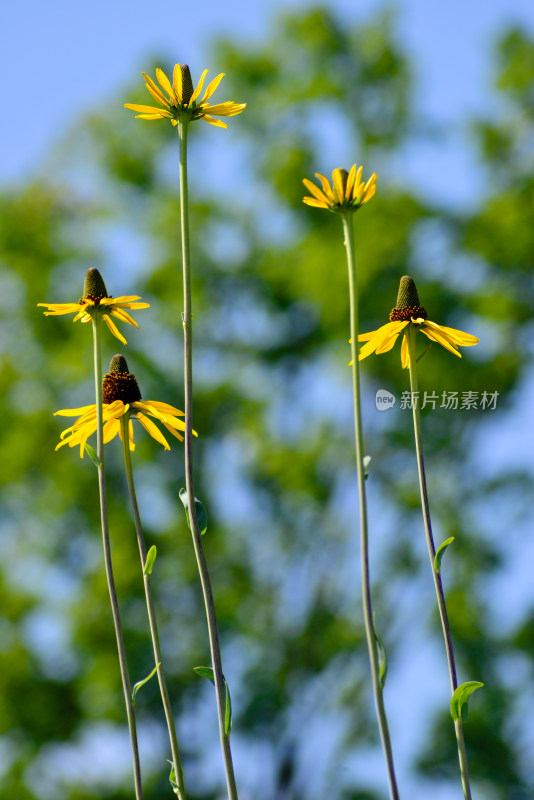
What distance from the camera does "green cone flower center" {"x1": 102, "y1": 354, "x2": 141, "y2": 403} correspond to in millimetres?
1313

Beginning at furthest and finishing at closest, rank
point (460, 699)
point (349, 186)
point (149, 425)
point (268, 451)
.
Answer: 1. point (268, 451)
2. point (149, 425)
3. point (349, 186)
4. point (460, 699)

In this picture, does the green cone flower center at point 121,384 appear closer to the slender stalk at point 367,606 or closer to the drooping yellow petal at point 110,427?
the drooping yellow petal at point 110,427

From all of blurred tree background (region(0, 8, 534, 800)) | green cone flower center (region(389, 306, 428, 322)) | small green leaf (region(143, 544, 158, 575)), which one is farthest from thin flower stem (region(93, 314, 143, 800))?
blurred tree background (region(0, 8, 534, 800))

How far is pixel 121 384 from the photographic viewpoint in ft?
4.32

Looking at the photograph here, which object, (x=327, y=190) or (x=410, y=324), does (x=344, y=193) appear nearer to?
(x=327, y=190)

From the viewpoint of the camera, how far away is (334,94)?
8.61 meters

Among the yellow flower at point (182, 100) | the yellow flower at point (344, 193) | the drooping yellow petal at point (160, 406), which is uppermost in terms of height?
the yellow flower at point (182, 100)

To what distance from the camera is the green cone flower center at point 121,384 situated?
51.7 inches

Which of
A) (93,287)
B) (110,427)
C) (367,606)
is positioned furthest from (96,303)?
(367,606)

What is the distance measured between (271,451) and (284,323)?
1242mm

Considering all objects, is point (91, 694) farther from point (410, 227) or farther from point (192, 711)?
point (410, 227)

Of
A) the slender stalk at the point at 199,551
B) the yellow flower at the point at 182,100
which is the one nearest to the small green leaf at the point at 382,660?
the slender stalk at the point at 199,551

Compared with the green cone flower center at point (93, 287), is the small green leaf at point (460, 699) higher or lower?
lower

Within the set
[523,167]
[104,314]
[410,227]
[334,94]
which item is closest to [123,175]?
[334,94]
